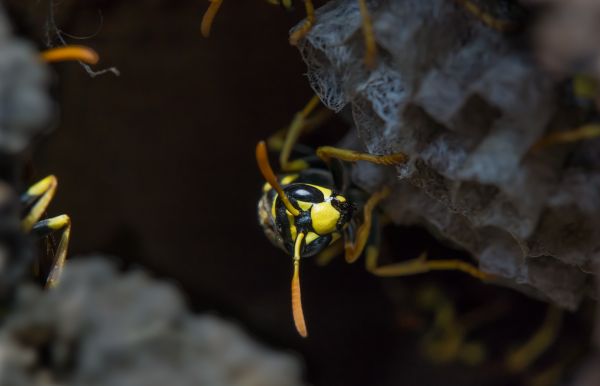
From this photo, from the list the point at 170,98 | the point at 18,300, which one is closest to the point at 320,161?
the point at 170,98

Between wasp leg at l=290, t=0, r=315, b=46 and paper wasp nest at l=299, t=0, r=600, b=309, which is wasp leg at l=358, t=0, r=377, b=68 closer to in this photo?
paper wasp nest at l=299, t=0, r=600, b=309

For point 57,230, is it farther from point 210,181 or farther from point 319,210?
point 210,181

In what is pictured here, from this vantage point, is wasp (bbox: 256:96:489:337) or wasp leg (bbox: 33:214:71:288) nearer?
wasp leg (bbox: 33:214:71:288)

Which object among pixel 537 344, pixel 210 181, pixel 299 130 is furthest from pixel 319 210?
pixel 537 344

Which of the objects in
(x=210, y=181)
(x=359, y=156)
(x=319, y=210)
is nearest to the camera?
(x=359, y=156)

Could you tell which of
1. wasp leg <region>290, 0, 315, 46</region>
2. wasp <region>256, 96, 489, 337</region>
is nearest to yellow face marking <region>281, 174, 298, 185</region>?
wasp <region>256, 96, 489, 337</region>

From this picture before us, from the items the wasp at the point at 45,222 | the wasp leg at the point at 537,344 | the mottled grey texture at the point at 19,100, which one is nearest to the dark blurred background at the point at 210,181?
the wasp leg at the point at 537,344

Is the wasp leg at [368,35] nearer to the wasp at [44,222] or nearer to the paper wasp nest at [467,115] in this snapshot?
the paper wasp nest at [467,115]
